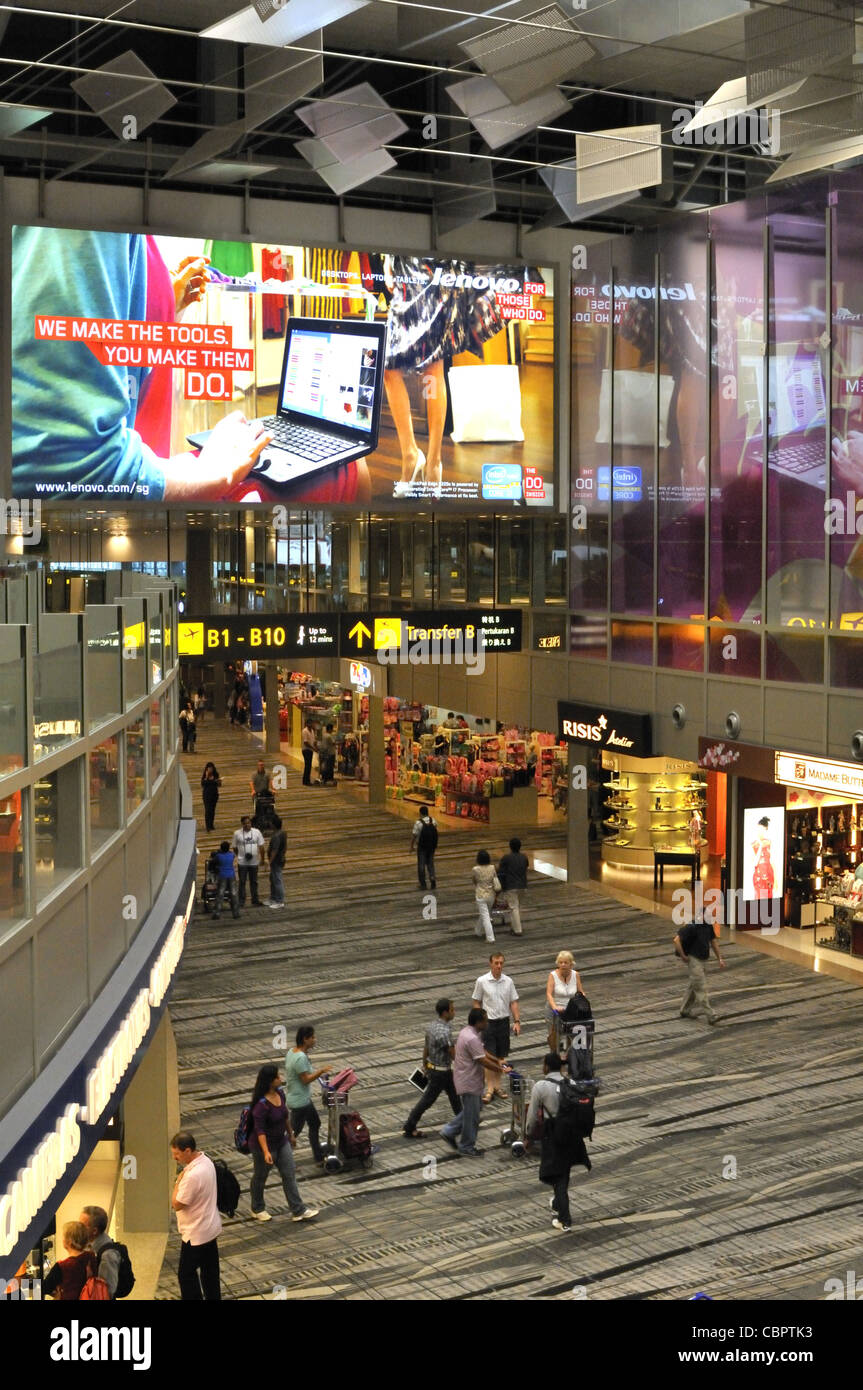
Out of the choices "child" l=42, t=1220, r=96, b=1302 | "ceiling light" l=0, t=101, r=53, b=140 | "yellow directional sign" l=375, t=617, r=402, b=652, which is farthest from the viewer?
"yellow directional sign" l=375, t=617, r=402, b=652

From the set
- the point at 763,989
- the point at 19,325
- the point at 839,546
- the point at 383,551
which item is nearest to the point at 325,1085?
the point at 763,989

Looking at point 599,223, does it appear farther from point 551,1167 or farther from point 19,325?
point 551,1167

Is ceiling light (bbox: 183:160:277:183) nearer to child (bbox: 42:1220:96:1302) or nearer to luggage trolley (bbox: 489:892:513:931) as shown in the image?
luggage trolley (bbox: 489:892:513:931)

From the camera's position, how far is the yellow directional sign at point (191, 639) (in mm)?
19406

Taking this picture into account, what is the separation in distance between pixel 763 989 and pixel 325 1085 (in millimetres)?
7131

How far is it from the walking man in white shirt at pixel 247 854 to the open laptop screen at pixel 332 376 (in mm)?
6008

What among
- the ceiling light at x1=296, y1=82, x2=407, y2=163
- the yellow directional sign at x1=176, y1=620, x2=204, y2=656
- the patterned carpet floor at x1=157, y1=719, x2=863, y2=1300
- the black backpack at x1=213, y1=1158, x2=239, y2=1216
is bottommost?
the patterned carpet floor at x1=157, y1=719, x2=863, y2=1300

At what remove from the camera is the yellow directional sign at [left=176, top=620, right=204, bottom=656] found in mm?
19406

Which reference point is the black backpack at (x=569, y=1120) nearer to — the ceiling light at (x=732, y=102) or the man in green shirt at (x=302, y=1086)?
the man in green shirt at (x=302, y=1086)

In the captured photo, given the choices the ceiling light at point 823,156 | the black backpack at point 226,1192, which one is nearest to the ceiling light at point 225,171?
the ceiling light at point 823,156

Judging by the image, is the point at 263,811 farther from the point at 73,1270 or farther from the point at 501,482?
the point at 73,1270

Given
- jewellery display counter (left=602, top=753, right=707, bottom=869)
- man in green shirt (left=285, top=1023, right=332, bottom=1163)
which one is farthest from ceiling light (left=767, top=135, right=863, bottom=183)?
man in green shirt (left=285, top=1023, right=332, bottom=1163)

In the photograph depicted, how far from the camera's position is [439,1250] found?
9.84 metres

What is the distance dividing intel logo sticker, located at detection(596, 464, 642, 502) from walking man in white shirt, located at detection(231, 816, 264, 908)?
752cm
